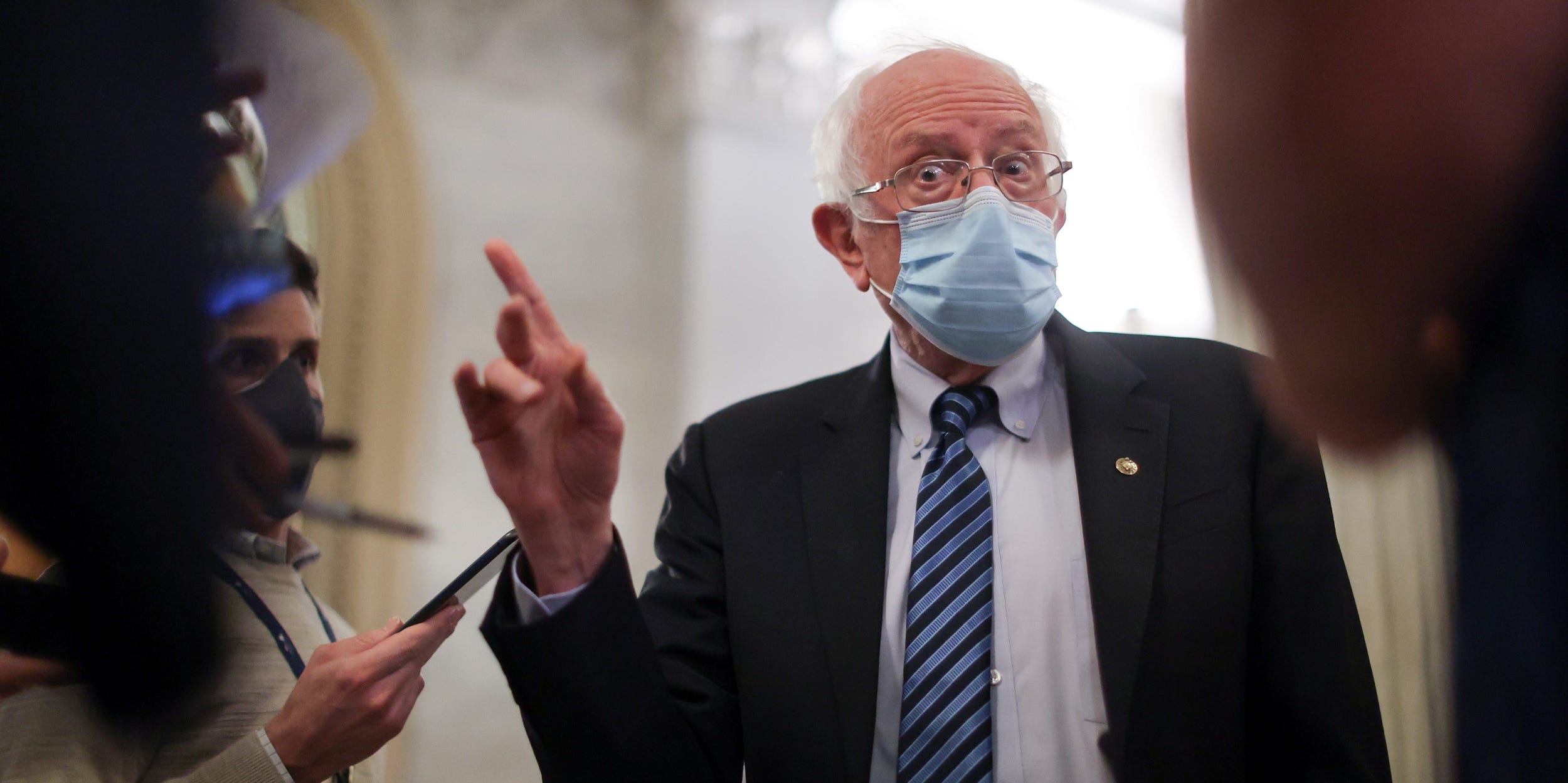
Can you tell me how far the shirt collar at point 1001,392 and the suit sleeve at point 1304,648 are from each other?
0.35 metres

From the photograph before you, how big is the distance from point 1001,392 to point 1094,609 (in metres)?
0.39

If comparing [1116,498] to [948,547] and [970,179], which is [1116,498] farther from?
[970,179]

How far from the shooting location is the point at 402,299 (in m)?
1.94

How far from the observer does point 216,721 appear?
124 cm

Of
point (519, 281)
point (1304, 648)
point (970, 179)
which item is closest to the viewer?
point (519, 281)

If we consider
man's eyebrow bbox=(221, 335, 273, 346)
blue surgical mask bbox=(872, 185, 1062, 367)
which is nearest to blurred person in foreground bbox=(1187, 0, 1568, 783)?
blue surgical mask bbox=(872, 185, 1062, 367)

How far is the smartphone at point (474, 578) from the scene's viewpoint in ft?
3.99

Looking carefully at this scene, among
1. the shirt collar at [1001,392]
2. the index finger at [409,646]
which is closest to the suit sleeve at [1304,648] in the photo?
the shirt collar at [1001,392]

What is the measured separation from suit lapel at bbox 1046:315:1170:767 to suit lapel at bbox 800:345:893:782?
0.99 ft

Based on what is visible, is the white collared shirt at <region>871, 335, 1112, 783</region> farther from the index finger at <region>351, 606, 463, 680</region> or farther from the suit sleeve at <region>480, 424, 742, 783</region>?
the index finger at <region>351, 606, 463, 680</region>

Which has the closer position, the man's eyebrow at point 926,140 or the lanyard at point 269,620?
the lanyard at point 269,620

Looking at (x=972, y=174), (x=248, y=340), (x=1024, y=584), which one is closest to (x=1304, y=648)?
(x=1024, y=584)

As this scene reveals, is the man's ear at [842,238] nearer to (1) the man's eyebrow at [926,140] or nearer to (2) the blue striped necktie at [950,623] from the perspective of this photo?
(1) the man's eyebrow at [926,140]

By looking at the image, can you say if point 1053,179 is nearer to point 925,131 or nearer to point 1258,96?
point 925,131
